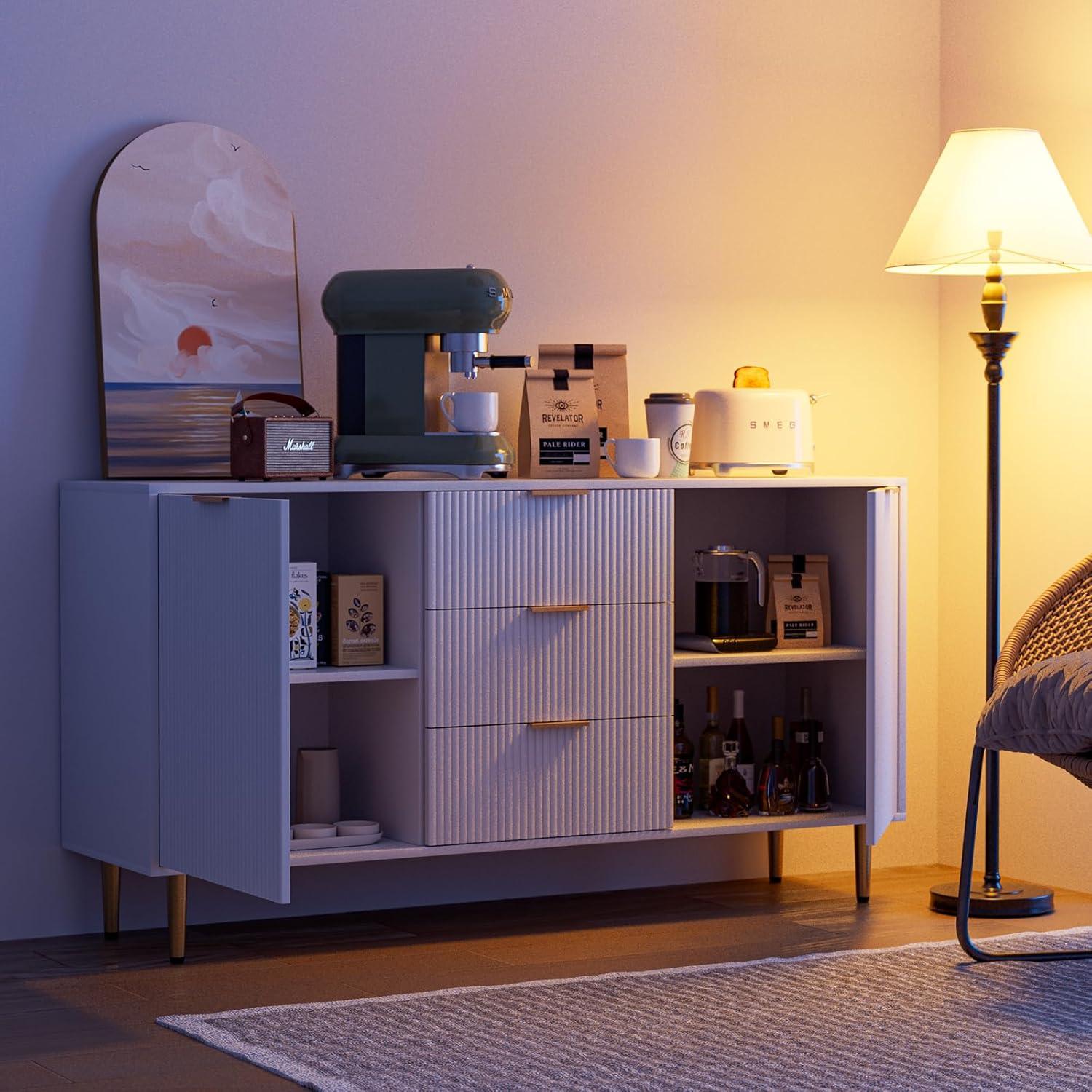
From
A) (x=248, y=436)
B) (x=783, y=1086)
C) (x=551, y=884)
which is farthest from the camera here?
(x=551, y=884)

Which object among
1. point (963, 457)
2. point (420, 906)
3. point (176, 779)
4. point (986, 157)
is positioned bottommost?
point (420, 906)

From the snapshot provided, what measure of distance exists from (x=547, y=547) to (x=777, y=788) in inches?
28.0

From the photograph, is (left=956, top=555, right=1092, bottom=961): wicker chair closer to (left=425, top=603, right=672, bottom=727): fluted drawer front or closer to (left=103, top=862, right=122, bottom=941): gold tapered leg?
(left=425, top=603, right=672, bottom=727): fluted drawer front

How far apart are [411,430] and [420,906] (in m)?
0.93

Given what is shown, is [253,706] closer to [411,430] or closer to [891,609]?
[411,430]

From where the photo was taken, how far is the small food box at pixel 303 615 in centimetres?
315

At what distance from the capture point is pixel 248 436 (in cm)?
315

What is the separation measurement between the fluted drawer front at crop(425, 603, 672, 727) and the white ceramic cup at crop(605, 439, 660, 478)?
10.1 inches

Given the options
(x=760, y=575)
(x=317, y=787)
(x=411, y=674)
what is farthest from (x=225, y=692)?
(x=760, y=575)

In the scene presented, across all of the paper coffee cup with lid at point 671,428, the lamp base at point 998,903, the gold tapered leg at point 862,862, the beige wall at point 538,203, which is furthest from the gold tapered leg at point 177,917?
the lamp base at point 998,903

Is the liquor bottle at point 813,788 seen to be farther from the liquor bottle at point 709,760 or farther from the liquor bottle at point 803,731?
the liquor bottle at point 709,760

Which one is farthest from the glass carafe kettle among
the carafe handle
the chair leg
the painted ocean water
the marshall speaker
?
the painted ocean water

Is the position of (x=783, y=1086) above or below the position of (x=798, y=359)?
below

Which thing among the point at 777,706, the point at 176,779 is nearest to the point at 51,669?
the point at 176,779
